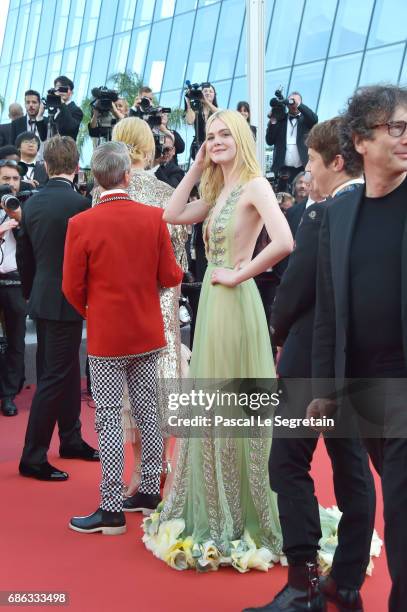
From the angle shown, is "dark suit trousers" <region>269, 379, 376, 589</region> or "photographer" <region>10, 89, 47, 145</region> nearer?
"dark suit trousers" <region>269, 379, 376, 589</region>

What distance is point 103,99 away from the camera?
758 centimetres

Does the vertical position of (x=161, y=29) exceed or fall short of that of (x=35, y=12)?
it falls short

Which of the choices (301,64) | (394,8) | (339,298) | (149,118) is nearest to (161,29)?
(301,64)

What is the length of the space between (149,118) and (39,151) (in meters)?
1.29

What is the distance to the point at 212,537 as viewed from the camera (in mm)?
3752

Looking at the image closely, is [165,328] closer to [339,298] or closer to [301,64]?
[339,298]

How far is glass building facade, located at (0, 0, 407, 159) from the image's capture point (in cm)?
2009

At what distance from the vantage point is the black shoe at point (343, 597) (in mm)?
3199

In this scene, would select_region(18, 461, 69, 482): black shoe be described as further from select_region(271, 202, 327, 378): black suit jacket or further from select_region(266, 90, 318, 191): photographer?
select_region(266, 90, 318, 191): photographer

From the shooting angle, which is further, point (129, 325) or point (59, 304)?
point (59, 304)

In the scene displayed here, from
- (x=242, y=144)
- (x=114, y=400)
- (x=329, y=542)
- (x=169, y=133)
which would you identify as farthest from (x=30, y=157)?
(x=329, y=542)

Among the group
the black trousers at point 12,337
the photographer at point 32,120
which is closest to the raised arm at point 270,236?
the black trousers at point 12,337

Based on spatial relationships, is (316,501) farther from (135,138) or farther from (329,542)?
(135,138)

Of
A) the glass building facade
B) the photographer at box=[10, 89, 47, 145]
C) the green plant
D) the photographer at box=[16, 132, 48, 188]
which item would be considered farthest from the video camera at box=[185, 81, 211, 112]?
the green plant
